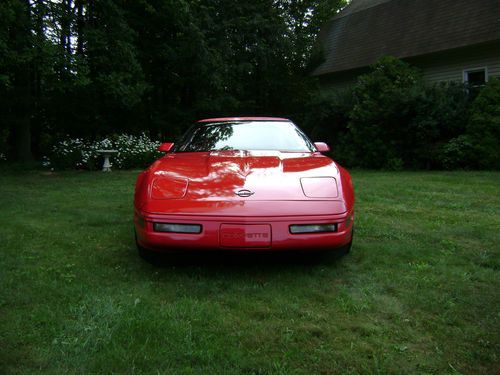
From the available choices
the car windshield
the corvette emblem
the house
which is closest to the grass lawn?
the corvette emblem

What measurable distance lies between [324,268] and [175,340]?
1.50m

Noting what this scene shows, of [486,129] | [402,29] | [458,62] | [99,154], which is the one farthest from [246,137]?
[402,29]

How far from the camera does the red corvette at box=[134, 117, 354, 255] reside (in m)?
3.09

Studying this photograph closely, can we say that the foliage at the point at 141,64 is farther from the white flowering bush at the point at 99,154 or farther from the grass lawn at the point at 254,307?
the grass lawn at the point at 254,307

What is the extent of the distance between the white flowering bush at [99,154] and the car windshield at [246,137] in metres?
8.50

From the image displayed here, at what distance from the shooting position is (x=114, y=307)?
8.77 ft

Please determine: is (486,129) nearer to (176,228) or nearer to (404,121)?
(404,121)

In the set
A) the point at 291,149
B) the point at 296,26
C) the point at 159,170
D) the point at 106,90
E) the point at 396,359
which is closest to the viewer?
the point at 396,359

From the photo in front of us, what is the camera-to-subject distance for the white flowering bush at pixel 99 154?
12.5 m

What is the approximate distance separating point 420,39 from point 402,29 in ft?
4.32

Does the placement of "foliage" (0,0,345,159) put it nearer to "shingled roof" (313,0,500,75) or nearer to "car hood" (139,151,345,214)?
"shingled roof" (313,0,500,75)

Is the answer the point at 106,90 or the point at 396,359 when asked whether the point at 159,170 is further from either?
the point at 106,90

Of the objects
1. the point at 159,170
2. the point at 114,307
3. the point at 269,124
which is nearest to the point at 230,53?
the point at 269,124

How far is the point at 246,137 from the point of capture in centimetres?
463
